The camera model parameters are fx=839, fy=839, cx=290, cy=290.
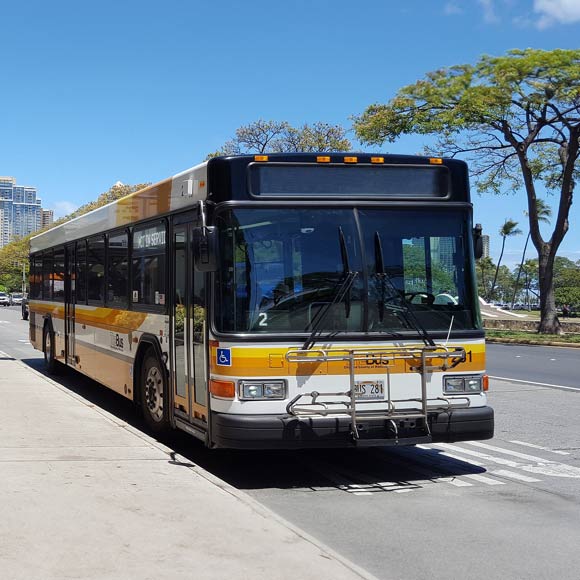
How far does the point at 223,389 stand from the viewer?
743cm

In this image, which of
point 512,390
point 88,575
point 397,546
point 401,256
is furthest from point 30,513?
point 512,390

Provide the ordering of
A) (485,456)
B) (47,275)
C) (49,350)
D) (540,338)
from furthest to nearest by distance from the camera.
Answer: (540,338) → (47,275) → (49,350) → (485,456)

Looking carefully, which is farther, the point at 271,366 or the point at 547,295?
the point at 547,295

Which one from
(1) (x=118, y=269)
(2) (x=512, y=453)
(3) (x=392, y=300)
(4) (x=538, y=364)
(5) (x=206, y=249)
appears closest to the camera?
(5) (x=206, y=249)

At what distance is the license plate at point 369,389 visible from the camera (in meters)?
7.44

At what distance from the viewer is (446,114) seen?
33.6 meters

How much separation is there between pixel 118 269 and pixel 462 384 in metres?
5.60

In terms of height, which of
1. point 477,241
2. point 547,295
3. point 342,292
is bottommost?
point 547,295

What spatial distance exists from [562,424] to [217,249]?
630 cm

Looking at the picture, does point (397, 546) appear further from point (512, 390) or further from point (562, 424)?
point (512, 390)

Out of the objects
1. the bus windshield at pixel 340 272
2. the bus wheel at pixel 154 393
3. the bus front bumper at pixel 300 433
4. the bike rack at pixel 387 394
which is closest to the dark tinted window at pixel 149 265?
the bus wheel at pixel 154 393

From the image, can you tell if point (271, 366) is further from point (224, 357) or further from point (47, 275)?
point (47, 275)

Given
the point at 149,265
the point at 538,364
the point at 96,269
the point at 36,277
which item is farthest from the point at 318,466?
the point at 538,364

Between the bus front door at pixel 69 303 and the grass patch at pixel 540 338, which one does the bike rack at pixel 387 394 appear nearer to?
the bus front door at pixel 69 303
